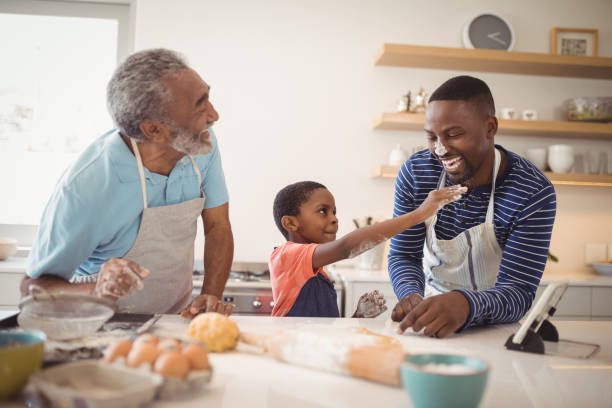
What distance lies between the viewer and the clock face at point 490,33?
11.0 ft

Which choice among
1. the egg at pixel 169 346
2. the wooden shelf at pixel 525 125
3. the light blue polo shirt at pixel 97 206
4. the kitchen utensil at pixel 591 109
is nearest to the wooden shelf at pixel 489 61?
the kitchen utensil at pixel 591 109

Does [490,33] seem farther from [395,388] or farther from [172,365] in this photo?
[172,365]

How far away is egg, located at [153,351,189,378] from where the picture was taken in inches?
27.8

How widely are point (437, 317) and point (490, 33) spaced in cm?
283

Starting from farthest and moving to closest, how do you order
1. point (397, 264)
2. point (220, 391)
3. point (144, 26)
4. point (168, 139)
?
point (144, 26)
point (397, 264)
point (168, 139)
point (220, 391)

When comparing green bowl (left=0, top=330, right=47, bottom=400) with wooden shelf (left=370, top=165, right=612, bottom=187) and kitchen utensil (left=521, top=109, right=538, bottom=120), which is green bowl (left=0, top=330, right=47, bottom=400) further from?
kitchen utensil (left=521, top=109, right=538, bottom=120)

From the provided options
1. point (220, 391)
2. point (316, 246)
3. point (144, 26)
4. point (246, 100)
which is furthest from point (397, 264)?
point (144, 26)

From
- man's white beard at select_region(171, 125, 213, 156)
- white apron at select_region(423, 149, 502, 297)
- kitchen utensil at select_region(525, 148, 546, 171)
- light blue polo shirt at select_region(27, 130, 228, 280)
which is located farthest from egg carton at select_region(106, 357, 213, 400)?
kitchen utensil at select_region(525, 148, 546, 171)

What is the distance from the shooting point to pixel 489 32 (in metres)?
3.38

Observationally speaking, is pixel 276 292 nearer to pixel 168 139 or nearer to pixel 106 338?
pixel 168 139

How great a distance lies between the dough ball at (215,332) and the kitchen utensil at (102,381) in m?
0.26

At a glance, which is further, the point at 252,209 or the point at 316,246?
the point at 252,209

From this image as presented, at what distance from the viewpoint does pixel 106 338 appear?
3.15 feet

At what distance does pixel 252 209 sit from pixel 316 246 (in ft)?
5.82
